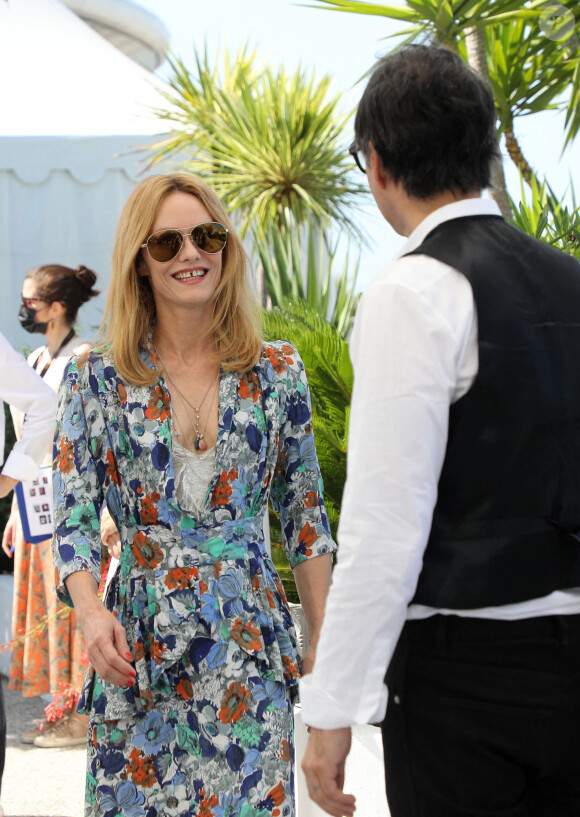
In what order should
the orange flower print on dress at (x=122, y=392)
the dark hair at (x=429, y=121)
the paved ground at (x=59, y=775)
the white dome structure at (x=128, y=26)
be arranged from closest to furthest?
the dark hair at (x=429, y=121), the orange flower print on dress at (x=122, y=392), the paved ground at (x=59, y=775), the white dome structure at (x=128, y=26)

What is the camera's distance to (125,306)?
2.23m

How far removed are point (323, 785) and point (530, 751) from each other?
272 millimetres

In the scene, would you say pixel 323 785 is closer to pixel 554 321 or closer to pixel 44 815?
pixel 554 321

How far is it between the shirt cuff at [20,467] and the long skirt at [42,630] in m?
1.00

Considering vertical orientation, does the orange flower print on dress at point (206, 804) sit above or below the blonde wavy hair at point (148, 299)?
below

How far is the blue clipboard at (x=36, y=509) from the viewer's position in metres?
4.38

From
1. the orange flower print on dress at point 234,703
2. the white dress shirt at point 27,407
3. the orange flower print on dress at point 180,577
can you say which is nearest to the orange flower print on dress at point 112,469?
the orange flower print on dress at point 180,577

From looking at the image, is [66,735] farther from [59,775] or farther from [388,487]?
[388,487]

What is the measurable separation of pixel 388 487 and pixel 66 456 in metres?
0.89

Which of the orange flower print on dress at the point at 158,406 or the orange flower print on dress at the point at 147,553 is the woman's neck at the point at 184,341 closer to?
the orange flower print on dress at the point at 158,406

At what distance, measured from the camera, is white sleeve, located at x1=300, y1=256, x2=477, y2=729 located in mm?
1340

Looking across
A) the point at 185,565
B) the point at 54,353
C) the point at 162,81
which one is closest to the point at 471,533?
the point at 185,565

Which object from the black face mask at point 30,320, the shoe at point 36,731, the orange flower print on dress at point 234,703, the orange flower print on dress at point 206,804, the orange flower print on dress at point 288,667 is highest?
the black face mask at point 30,320

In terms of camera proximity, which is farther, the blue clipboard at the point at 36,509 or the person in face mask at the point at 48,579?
the person in face mask at the point at 48,579
